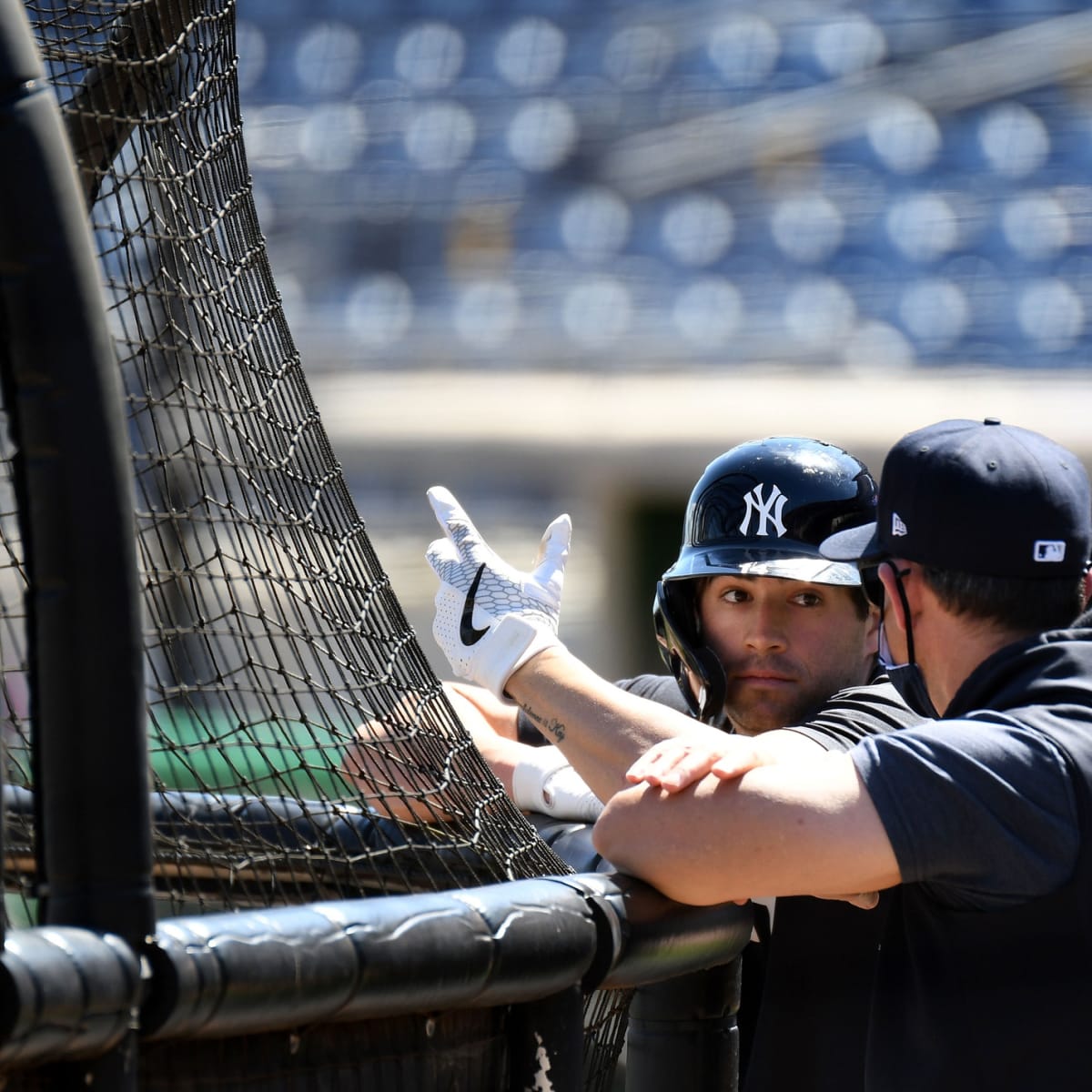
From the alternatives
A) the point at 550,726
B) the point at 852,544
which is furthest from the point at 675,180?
the point at 852,544

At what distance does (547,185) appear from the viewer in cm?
1053

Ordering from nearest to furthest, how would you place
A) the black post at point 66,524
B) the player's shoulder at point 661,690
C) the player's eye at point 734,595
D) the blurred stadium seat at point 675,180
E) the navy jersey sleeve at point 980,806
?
1. the black post at point 66,524
2. the navy jersey sleeve at point 980,806
3. the player's eye at point 734,595
4. the player's shoulder at point 661,690
5. the blurred stadium seat at point 675,180

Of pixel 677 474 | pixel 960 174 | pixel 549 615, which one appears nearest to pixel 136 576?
pixel 549 615

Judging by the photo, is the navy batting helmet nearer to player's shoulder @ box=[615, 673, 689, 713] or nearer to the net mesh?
player's shoulder @ box=[615, 673, 689, 713]

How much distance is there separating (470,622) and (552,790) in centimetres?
28

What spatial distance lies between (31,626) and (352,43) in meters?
10.7

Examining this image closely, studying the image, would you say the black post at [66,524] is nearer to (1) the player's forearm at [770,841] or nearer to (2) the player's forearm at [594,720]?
(1) the player's forearm at [770,841]

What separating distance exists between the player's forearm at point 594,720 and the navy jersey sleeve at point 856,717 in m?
0.15

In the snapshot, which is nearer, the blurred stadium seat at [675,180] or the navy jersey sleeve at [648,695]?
the navy jersey sleeve at [648,695]

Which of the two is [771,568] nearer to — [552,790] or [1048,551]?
[552,790]

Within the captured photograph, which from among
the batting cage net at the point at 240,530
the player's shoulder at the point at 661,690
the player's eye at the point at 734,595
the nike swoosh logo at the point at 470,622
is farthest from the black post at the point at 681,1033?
the player's shoulder at the point at 661,690

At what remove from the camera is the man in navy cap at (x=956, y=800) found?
1.38m

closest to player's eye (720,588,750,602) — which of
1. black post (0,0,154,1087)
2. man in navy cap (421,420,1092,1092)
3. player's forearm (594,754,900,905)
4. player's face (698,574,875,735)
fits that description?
player's face (698,574,875,735)

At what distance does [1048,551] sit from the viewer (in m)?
1.54
